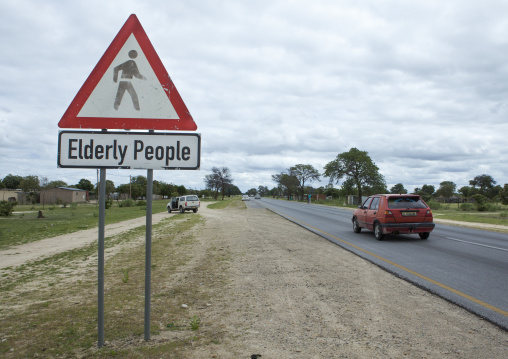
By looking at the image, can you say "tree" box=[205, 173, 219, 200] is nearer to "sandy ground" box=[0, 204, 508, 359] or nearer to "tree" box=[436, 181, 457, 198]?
"tree" box=[436, 181, 457, 198]

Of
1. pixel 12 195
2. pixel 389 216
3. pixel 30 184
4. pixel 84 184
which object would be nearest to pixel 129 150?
pixel 389 216

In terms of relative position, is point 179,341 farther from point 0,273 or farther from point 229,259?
point 0,273

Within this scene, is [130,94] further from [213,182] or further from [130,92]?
[213,182]

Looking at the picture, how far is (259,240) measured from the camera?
1200 cm

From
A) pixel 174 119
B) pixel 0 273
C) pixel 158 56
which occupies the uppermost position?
pixel 158 56

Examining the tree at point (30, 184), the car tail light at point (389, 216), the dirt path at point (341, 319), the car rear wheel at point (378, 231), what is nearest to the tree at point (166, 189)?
the tree at point (30, 184)

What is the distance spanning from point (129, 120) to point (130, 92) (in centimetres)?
26

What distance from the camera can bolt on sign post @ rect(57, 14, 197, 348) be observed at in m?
3.28

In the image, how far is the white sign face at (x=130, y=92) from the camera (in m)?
3.35

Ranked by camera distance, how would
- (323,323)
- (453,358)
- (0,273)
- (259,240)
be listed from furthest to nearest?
1. (259,240)
2. (0,273)
3. (323,323)
4. (453,358)

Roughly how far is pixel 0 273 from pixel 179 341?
5.69 m

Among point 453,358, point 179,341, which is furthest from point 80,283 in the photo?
point 453,358

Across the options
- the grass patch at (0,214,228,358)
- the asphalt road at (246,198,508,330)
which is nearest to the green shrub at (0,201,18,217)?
the grass patch at (0,214,228,358)

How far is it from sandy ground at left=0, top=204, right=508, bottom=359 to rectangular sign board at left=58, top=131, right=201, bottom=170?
1.72m
